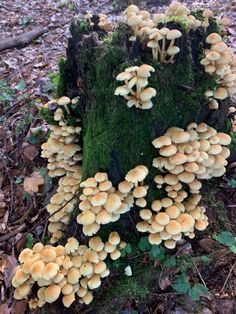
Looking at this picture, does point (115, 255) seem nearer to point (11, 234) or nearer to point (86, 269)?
point (86, 269)

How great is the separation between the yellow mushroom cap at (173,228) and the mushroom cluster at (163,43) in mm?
1449

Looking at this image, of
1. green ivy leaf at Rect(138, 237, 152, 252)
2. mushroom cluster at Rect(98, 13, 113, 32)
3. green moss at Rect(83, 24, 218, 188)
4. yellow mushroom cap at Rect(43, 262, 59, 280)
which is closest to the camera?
yellow mushroom cap at Rect(43, 262, 59, 280)

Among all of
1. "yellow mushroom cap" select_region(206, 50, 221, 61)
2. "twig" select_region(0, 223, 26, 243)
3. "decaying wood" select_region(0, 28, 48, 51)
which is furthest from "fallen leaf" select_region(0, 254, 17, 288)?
"decaying wood" select_region(0, 28, 48, 51)

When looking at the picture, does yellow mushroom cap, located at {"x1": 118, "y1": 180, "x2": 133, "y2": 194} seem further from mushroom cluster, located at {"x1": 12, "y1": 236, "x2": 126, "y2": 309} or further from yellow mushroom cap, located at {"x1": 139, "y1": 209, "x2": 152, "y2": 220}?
mushroom cluster, located at {"x1": 12, "y1": 236, "x2": 126, "y2": 309}

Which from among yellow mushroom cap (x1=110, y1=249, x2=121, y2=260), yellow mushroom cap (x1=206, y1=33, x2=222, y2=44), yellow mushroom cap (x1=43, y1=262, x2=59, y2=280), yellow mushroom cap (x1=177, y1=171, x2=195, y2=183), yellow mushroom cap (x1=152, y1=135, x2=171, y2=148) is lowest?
yellow mushroom cap (x1=110, y1=249, x2=121, y2=260)

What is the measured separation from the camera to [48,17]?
1066 centimetres

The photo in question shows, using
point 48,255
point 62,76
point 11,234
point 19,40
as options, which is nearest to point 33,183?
point 11,234

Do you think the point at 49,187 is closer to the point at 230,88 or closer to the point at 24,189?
the point at 24,189

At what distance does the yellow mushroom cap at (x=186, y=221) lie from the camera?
112 inches

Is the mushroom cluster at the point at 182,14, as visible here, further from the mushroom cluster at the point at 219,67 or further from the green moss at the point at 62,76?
the green moss at the point at 62,76

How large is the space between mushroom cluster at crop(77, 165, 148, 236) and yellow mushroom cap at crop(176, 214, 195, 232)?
35 cm

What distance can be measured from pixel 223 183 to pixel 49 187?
7.14 ft

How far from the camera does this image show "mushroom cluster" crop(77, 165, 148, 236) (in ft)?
9.18

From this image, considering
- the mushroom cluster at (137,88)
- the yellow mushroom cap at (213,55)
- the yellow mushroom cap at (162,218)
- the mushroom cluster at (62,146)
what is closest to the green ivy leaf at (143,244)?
the yellow mushroom cap at (162,218)
